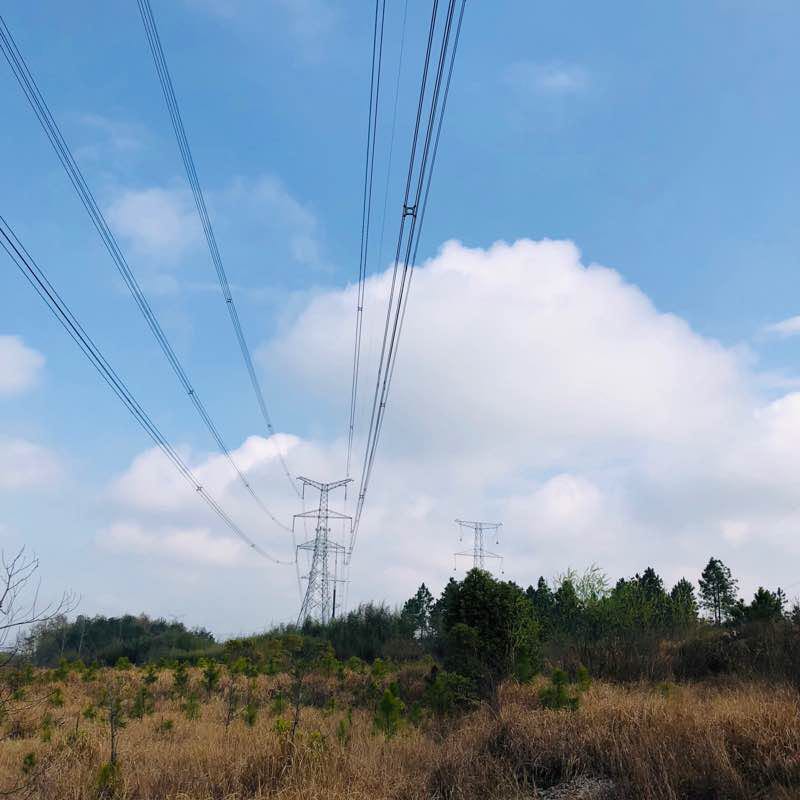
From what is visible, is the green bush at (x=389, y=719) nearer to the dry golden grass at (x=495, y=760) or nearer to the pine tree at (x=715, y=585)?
the dry golden grass at (x=495, y=760)

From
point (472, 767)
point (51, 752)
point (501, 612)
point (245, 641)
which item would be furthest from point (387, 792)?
point (245, 641)

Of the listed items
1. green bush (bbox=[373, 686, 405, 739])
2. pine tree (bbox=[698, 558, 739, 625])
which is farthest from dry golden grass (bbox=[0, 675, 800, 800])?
pine tree (bbox=[698, 558, 739, 625])

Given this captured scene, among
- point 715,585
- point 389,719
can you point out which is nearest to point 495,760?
point 389,719

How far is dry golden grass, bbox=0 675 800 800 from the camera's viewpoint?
8.98 meters

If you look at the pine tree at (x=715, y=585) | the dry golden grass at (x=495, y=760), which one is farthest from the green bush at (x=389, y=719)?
the pine tree at (x=715, y=585)

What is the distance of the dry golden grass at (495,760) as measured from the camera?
29.5 feet

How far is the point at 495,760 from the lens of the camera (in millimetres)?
10594

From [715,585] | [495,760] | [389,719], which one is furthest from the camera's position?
[715,585]

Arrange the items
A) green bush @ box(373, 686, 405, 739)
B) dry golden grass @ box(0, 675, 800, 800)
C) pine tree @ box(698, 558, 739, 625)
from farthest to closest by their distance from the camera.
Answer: pine tree @ box(698, 558, 739, 625) → green bush @ box(373, 686, 405, 739) → dry golden grass @ box(0, 675, 800, 800)

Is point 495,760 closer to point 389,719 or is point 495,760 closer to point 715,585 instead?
point 389,719

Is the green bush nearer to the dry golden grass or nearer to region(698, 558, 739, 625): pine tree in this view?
the dry golden grass

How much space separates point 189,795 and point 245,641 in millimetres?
30418

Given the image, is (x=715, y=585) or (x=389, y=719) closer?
(x=389, y=719)

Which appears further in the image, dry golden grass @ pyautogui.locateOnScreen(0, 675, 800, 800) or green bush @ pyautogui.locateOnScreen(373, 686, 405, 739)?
green bush @ pyautogui.locateOnScreen(373, 686, 405, 739)
